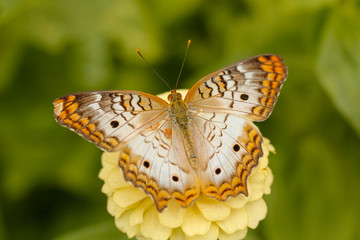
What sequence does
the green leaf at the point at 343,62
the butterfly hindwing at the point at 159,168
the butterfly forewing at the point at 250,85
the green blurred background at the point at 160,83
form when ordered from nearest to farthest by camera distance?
the butterfly hindwing at the point at 159,168 → the butterfly forewing at the point at 250,85 → the green leaf at the point at 343,62 → the green blurred background at the point at 160,83

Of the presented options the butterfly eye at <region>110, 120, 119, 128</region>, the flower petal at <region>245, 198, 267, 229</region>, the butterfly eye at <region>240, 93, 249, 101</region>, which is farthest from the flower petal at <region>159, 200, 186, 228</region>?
the butterfly eye at <region>240, 93, 249, 101</region>

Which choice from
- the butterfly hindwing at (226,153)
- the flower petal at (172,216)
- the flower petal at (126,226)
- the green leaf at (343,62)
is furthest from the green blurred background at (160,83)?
the butterfly hindwing at (226,153)

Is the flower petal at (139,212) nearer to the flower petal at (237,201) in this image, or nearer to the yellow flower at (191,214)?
the yellow flower at (191,214)

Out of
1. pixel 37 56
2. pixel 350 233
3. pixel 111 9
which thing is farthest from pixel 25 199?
pixel 350 233

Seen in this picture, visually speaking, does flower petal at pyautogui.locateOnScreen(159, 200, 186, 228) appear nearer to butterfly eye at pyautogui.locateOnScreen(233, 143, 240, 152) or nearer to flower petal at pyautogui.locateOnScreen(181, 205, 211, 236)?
flower petal at pyautogui.locateOnScreen(181, 205, 211, 236)

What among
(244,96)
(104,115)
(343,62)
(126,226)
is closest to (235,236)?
(126,226)

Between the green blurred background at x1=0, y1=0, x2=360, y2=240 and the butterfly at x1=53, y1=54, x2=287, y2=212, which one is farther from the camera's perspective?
the green blurred background at x1=0, y1=0, x2=360, y2=240
